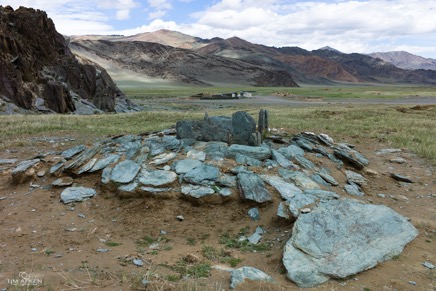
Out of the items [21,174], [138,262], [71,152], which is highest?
[71,152]

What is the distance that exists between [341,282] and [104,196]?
20.7 ft

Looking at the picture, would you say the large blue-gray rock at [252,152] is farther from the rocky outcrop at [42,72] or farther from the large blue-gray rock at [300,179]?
the rocky outcrop at [42,72]

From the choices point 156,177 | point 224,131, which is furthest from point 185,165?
point 224,131

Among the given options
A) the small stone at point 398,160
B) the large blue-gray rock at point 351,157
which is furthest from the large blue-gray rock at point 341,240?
the small stone at point 398,160

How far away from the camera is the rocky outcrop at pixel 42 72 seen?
124 feet

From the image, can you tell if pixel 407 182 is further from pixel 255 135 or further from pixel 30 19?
pixel 30 19

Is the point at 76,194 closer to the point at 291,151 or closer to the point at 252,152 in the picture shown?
the point at 252,152

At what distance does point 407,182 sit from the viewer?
11.9 m

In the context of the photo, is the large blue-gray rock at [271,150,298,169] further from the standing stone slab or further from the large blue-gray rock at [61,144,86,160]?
the large blue-gray rock at [61,144,86,160]

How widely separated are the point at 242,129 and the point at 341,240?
618 centimetres

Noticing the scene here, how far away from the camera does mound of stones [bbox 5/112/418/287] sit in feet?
22.6

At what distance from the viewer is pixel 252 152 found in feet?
36.8

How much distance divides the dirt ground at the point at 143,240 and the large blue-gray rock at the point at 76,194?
19cm

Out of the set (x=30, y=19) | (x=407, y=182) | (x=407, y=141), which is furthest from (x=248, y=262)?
(x=30, y=19)
